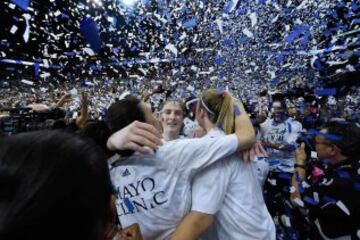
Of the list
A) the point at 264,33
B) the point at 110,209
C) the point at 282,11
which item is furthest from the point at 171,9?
the point at 110,209

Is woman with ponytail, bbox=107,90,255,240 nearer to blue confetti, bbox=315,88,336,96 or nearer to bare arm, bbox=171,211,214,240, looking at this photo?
bare arm, bbox=171,211,214,240

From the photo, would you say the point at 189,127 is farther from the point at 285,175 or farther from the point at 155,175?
the point at 155,175

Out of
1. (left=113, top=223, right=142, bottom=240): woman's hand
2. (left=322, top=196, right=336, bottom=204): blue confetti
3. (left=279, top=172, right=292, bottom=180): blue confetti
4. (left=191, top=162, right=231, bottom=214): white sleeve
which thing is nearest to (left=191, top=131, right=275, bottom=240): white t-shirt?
(left=191, top=162, right=231, bottom=214): white sleeve

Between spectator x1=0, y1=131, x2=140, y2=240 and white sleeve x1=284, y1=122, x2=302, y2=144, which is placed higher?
spectator x1=0, y1=131, x2=140, y2=240

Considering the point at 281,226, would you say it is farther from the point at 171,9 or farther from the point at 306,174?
the point at 171,9

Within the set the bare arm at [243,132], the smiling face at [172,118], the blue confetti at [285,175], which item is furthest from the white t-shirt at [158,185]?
the blue confetti at [285,175]

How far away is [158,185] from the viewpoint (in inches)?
56.3

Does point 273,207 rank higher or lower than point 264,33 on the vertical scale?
lower

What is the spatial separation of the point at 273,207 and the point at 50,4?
3.56 m

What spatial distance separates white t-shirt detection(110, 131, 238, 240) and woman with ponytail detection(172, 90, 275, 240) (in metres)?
0.06

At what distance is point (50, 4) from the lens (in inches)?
186

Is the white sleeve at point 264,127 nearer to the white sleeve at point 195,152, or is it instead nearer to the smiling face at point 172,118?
the smiling face at point 172,118

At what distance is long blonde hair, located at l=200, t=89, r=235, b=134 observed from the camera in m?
1.82

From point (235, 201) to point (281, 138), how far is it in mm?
2881
